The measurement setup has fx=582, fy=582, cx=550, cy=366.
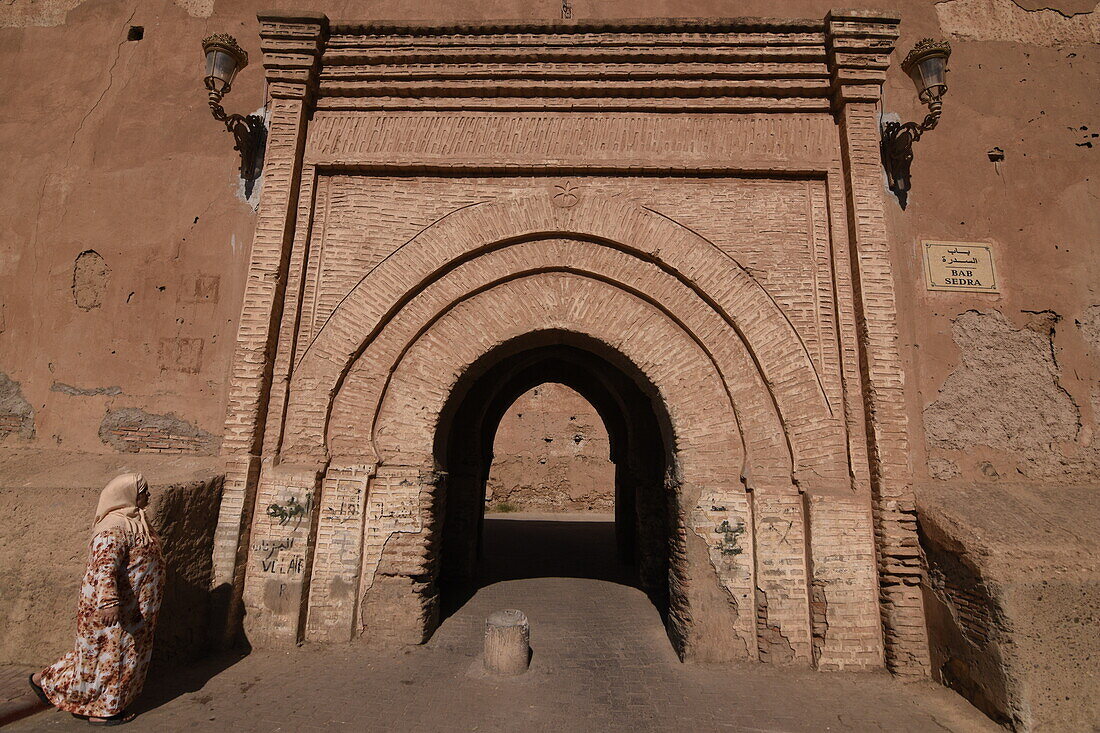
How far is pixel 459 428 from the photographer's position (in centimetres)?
726

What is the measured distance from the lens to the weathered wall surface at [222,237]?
15.1 ft

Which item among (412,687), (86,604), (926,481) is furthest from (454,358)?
A: (926,481)

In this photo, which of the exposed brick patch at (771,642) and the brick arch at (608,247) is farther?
Answer: the brick arch at (608,247)

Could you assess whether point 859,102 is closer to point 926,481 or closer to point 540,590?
point 926,481

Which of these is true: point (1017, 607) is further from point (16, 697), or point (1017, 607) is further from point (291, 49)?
point (291, 49)

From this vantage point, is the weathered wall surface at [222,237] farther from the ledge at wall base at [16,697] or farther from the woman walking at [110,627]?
the ledge at wall base at [16,697]

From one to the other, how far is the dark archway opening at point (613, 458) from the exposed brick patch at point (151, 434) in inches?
76.1

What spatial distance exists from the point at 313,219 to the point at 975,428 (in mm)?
5702

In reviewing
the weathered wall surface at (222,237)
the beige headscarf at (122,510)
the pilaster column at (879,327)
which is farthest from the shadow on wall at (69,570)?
the pilaster column at (879,327)

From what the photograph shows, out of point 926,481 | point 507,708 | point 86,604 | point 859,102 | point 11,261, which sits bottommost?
point 507,708

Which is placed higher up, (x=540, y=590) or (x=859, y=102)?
(x=859, y=102)

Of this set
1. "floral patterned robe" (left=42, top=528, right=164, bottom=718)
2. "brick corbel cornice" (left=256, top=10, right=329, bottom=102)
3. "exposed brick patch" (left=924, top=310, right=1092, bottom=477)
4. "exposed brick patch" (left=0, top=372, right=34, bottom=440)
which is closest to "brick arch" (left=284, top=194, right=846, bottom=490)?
"exposed brick patch" (left=924, top=310, right=1092, bottom=477)

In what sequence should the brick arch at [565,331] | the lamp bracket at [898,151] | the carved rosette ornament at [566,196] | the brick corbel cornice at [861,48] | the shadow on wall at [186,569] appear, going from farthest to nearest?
the carved rosette ornament at [566,196], the brick corbel cornice at [861,48], the lamp bracket at [898,151], the brick arch at [565,331], the shadow on wall at [186,569]

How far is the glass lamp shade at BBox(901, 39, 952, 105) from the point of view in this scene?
14.9ft
